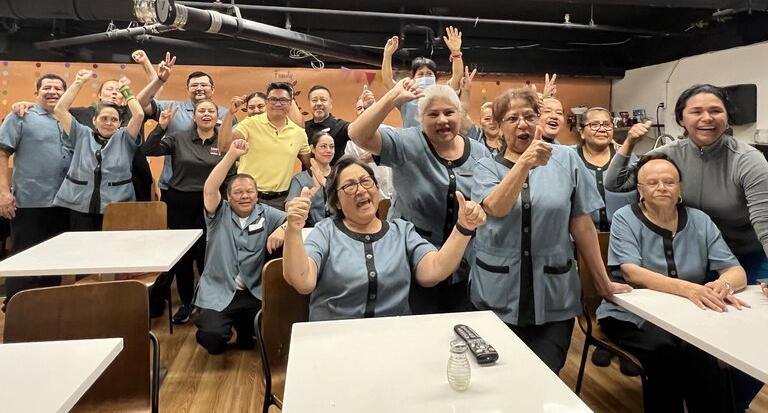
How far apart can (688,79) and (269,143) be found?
15.0 ft

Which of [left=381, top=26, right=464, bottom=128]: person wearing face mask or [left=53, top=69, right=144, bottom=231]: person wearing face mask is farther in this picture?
[left=53, top=69, right=144, bottom=231]: person wearing face mask

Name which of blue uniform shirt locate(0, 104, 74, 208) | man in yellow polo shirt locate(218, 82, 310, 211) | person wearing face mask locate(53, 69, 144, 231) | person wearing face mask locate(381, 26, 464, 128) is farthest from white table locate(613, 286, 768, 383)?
blue uniform shirt locate(0, 104, 74, 208)

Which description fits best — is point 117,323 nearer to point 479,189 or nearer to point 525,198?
point 479,189

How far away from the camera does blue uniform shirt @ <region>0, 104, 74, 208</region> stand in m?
3.64

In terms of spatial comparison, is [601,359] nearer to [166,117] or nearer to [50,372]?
[50,372]

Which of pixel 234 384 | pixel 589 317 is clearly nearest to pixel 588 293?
pixel 589 317

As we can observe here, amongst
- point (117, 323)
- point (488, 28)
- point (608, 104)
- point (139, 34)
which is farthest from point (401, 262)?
point (608, 104)

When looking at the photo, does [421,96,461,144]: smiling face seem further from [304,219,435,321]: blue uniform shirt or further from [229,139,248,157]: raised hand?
[229,139,248,157]: raised hand

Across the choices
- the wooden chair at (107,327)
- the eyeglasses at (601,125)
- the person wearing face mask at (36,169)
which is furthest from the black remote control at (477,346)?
the person wearing face mask at (36,169)

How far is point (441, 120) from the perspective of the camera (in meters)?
2.05

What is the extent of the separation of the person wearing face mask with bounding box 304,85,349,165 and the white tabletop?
4.62 ft

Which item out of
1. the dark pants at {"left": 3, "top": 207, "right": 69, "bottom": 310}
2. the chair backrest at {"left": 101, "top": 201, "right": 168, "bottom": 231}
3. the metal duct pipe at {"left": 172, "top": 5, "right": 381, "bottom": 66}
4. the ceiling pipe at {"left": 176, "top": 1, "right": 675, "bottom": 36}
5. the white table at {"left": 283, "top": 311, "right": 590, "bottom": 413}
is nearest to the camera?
the white table at {"left": 283, "top": 311, "right": 590, "bottom": 413}

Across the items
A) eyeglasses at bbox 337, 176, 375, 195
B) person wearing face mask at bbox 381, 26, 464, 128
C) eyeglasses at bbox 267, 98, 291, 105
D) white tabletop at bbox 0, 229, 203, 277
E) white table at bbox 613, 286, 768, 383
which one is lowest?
white table at bbox 613, 286, 768, 383

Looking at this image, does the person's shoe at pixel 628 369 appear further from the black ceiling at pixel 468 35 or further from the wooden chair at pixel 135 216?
the black ceiling at pixel 468 35
